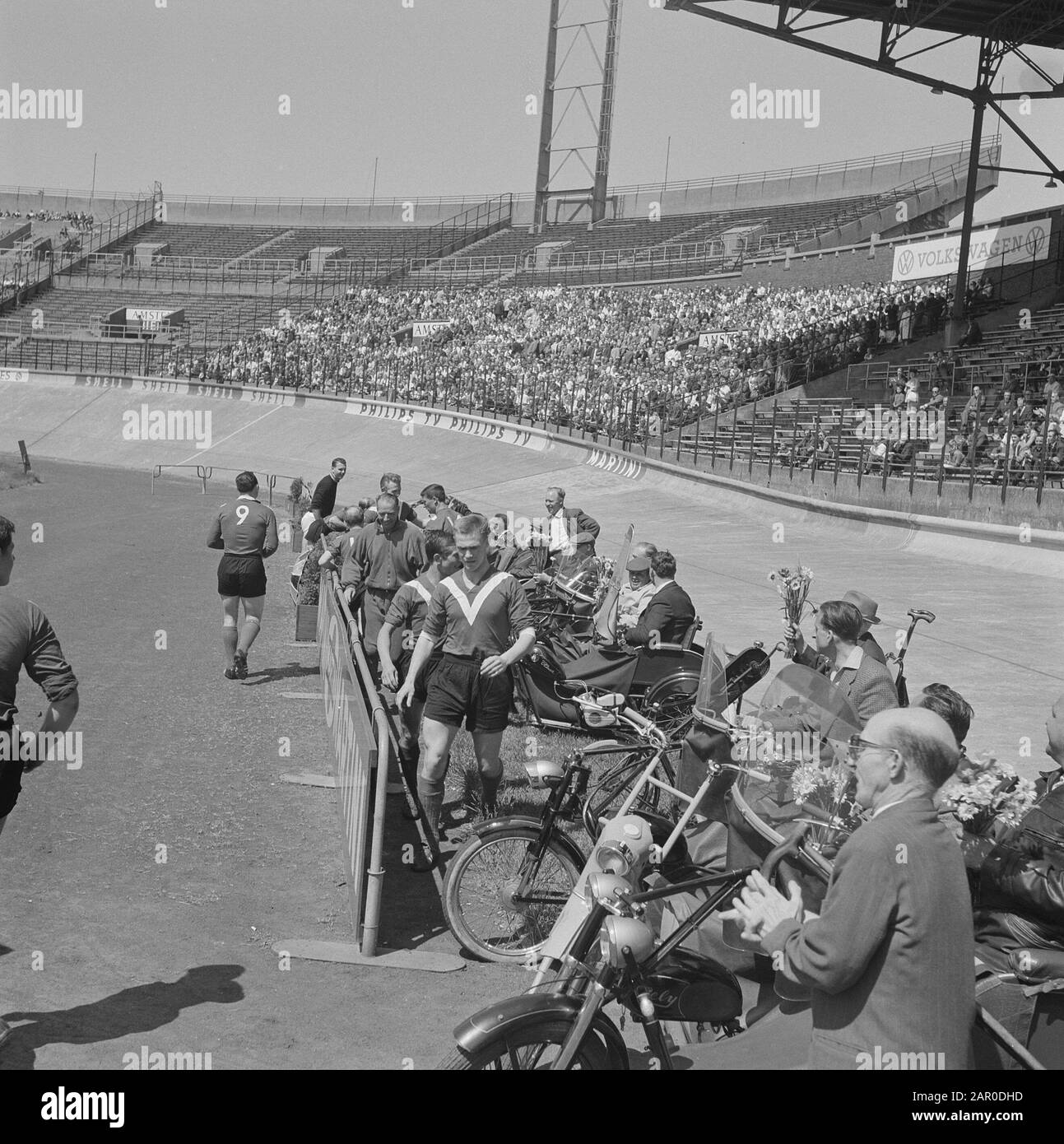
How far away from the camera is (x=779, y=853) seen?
12.6ft

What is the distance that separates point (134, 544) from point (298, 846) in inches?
638

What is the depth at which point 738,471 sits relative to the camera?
24.8 m

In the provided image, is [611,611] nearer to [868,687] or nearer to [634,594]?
[634,594]

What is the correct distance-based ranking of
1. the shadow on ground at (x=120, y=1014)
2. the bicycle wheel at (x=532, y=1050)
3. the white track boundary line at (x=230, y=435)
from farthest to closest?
the white track boundary line at (x=230, y=435) → the shadow on ground at (x=120, y=1014) → the bicycle wheel at (x=532, y=1050)

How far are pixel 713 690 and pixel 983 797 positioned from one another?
117cm

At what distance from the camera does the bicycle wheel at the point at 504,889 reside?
559 centimetres

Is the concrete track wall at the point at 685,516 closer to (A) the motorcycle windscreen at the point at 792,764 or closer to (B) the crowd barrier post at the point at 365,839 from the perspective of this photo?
(A) the motorcycle windscreen at the point at 792,764

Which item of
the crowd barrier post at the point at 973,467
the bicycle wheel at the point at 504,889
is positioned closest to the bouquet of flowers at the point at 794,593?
the bicycle wheel at the point at 504,889

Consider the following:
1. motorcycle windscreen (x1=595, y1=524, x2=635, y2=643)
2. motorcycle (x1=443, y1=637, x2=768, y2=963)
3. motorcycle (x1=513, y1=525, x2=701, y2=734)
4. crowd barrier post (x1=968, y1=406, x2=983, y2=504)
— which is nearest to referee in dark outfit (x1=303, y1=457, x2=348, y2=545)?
motorcycle windscreen (x1=595, y1=524, x2=635, y2=643)

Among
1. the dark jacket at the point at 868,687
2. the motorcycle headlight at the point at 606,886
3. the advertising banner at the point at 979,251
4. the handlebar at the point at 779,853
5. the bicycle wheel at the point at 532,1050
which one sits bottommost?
the bicycle wheel at the point at 532,1050

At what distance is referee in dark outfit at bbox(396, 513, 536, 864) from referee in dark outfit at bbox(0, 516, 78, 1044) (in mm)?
2431

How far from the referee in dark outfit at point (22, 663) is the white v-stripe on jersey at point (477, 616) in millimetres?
2514

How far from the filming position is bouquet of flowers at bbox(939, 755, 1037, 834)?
4.01 metres

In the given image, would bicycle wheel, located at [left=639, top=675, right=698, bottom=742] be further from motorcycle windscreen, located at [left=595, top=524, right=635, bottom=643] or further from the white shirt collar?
motorcycle windscreen, located at [left=595, top=524, right=635, bottom=643]
